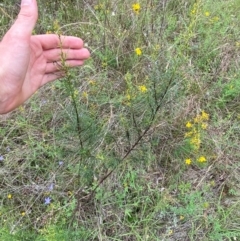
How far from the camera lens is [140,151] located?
210 centimetres

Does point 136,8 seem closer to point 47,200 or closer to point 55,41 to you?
point 55,41

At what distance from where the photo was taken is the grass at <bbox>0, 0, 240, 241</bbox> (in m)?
1.95

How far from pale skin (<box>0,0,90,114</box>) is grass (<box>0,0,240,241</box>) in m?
0.16

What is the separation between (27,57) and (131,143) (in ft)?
2.47

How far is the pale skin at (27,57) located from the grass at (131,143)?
0.52ft

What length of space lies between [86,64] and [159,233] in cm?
114

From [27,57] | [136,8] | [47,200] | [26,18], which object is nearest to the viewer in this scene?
[26,18]

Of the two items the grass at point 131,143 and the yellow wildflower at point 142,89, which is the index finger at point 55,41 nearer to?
the grass at point 131,143

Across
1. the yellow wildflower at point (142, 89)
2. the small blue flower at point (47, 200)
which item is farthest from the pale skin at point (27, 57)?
the small blue flower at point (47, 200)

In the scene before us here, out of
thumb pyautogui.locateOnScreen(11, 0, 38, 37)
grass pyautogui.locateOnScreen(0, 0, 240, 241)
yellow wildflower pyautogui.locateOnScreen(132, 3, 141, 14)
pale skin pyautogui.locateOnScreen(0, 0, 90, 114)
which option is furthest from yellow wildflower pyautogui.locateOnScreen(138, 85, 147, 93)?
thumb pyautogui.locateOnScreen(11, 0, 38, 37)

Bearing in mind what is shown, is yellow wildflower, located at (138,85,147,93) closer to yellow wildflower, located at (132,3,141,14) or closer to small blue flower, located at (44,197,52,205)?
yellow wildflower, located at (132,3,141,14)

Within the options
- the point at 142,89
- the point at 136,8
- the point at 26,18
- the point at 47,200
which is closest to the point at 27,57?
the point at 26,18

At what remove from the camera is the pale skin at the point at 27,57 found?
166cm

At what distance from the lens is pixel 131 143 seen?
2.11m
